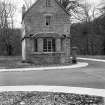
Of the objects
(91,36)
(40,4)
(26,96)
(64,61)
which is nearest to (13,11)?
(91,36)

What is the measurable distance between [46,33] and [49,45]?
1534 mm

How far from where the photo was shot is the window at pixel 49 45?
23.6m

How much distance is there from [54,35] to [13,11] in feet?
97.4

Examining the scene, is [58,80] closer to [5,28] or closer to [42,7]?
[42,7]

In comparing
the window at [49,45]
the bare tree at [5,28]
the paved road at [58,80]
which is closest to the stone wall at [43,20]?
the window at [49,45]

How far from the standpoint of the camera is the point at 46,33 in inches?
928

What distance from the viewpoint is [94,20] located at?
51906mm

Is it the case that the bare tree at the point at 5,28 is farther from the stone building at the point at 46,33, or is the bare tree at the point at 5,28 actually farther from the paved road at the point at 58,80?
the paved road at the point at 58,80

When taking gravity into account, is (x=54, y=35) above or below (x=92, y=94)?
above

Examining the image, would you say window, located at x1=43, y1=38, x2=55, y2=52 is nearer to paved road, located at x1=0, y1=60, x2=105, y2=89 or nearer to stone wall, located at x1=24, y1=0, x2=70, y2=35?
stone wall, located at x1=24, y1=0, x2=70, y2=35

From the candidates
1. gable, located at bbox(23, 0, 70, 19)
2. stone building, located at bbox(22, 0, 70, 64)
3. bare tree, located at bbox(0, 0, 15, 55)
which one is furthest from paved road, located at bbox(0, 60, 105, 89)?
bare tree, located at bbox(0, 0, 15, 55)

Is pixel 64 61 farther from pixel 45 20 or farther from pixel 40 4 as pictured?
pixel 40 4

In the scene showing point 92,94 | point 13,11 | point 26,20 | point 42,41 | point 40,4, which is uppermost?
point 13,11

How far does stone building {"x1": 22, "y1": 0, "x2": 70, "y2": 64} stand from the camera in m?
23.4
